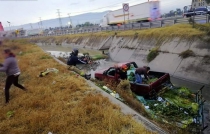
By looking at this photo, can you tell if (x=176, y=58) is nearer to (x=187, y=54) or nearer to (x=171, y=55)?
(x=171, y=55)

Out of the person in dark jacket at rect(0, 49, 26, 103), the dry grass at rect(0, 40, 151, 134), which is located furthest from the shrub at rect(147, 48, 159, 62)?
the person in dark jacket at rect(0, 49, 26, 103)

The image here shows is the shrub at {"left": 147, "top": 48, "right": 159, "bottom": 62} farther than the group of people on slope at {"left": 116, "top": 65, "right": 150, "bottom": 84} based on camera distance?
Yes

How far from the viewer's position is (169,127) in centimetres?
597

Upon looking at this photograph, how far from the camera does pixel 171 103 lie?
24.5ft

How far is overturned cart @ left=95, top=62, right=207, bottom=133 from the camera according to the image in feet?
21.1

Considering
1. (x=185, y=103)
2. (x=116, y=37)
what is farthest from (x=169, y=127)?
(x=116, y=37)

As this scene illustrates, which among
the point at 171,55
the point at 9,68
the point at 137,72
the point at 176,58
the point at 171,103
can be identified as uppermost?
the point at 9,68

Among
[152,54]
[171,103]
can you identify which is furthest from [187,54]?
[171,103]

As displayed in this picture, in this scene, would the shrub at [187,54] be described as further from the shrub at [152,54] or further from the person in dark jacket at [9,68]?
the person in dark jacket at [9,68]

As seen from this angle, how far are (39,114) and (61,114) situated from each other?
0.68 metres

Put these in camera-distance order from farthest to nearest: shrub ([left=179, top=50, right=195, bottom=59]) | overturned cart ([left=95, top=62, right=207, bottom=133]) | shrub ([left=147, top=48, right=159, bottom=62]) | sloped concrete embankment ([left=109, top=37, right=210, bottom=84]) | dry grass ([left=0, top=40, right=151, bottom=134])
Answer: shrub ([left=147, top=48, right=159, bottom=62]) → shrub ([left=179, top=50, right=195, bottom=59]) → sloped concrete embankment ([left=109, top=37, right=210, bottom=84]) → overturned cart ([left=95, top=62, right=207, bottom=133]) → dry grass ([left=0, top=40, right=151, bottom=134])

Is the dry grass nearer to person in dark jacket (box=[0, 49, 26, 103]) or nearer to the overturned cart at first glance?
person in dark jacket (box=[0, 49, 26, 103])

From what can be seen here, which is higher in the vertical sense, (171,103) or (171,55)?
(171,55)

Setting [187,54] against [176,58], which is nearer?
[187,54]
